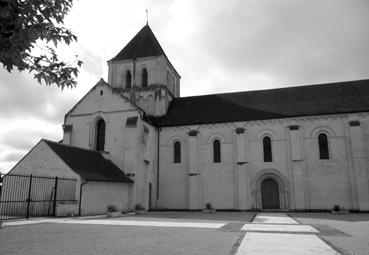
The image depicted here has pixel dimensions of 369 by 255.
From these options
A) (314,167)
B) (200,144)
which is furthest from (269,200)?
(200,144)

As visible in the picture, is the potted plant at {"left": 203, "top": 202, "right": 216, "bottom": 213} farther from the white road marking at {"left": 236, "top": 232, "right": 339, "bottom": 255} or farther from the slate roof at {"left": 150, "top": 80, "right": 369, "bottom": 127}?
the white road marking at {"left": 236, "top": 232, "right": 339, "bottom": 255}

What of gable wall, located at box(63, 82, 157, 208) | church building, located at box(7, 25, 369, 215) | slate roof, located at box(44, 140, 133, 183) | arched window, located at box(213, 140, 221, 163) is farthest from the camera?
arched window, located at box(213, 140, 221, 163)

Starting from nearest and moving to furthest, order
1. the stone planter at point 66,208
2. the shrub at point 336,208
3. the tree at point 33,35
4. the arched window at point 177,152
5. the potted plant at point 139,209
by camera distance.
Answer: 1. the tree at point 33,35
2. the stone planter at point 66,208
3. the shrub at point 336,208
4. the potted plant at point 139,209
5. the arched window at point 177,152

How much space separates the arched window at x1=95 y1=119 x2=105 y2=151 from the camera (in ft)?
92.5

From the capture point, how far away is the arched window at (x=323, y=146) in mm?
26109

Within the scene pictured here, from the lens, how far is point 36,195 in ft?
68.1

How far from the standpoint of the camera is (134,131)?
26562 mm

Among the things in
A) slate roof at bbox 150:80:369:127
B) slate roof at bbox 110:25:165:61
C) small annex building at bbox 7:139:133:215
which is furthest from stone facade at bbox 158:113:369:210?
slate roof at bbox 110:25:165:61

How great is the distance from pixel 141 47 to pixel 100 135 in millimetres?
11847

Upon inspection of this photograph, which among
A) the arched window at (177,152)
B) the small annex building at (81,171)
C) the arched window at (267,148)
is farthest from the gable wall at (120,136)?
the arched window at (267,148)

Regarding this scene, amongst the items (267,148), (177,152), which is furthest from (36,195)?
(267,148)

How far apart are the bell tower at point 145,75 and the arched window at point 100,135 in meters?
4.93

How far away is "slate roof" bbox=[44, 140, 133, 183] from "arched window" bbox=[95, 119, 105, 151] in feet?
5.75

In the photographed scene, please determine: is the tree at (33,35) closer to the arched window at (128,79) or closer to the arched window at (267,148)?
the arched window at (267,148)
